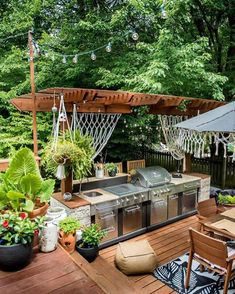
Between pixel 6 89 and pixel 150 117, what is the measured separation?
4382 mm

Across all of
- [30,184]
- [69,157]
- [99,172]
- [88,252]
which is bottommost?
[88,252]

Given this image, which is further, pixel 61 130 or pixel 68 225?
pixel 61 130

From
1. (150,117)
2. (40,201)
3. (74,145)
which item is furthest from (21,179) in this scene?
(150,117)

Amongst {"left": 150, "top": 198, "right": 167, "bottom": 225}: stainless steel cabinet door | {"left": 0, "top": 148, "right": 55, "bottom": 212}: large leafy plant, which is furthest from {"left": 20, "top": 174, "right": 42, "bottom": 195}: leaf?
{"left": 150, "top": 198, "right": 167, "bottom": 225}: stainless steel cabinet door

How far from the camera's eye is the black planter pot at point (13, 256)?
2.25 meters

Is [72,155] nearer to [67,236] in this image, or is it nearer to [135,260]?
[67,236]

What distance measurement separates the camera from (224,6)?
258 inches

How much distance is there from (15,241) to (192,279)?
99.6 inches

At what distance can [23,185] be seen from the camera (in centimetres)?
277

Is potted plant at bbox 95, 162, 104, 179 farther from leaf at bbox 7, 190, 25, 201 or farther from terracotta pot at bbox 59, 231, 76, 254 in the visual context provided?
leaf at bbox 7, 190, 25, 201

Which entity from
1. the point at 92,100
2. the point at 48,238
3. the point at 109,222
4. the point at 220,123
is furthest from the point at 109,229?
the point at 220,123

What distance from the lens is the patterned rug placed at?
3.29 m

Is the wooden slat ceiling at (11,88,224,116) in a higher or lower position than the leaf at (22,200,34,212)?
higher

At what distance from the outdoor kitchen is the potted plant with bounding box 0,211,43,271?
62.9 inches
